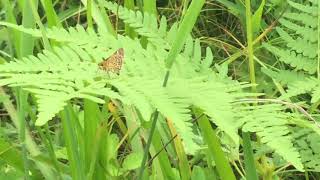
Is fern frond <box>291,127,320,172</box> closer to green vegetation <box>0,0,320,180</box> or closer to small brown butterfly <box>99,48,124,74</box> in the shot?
green vegetation <box>0,0,320,180</box>

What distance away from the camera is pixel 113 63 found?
0.80 m

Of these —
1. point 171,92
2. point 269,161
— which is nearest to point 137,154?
point 269,161

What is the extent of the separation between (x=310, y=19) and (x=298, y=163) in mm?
517

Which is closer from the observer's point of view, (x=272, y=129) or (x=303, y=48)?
(x=272, y=129)

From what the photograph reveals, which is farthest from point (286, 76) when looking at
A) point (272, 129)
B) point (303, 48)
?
point (272, 129)

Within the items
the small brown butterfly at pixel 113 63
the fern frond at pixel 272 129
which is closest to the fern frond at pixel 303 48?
the fern frond at pixel 272 129

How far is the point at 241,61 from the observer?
1776 mm

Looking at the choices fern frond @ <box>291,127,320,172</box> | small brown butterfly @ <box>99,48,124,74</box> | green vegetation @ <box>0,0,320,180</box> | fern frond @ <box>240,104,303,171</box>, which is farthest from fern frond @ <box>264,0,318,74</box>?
small brown butterfly @ <box>99,48,124,74</box>

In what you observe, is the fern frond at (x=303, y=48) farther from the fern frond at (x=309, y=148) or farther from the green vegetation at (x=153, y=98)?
the fern frond at (x=309, y=148)

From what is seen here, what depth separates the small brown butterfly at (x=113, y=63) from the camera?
2.60 feet

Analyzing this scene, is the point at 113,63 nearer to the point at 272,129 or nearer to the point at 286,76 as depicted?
the point at 272,129

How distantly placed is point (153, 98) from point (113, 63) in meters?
0.13

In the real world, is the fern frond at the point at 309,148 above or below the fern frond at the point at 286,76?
below

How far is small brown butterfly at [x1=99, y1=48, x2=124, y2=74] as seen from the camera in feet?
2.60
